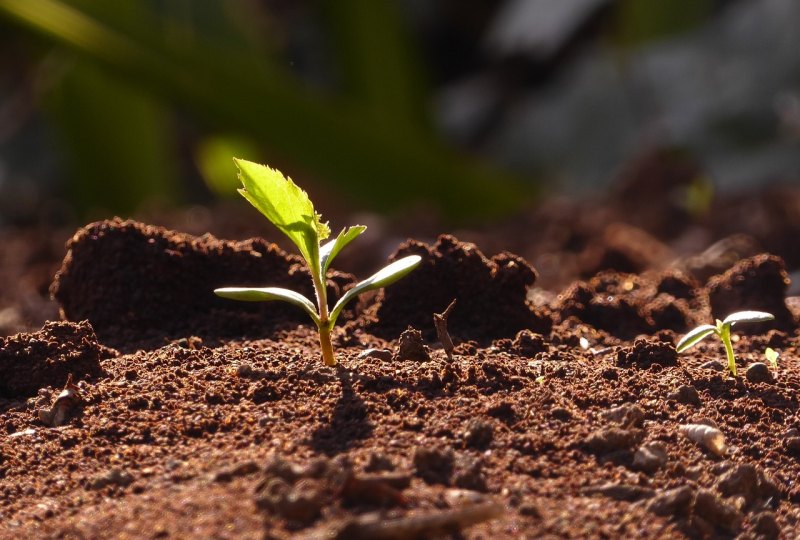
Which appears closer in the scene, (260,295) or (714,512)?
(714,512)

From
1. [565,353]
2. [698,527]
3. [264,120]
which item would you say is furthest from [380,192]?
[698,527]

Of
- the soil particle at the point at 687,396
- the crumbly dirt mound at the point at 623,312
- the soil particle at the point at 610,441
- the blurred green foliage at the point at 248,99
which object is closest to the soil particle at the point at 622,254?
the crumbly dirt mound at the point at 623,312

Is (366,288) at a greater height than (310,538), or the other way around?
(366,288)

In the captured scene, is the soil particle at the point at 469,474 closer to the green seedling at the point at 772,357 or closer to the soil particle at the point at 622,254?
the green seedling at the point at 772,357

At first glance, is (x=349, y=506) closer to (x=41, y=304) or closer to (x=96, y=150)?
(x=41, y=304)

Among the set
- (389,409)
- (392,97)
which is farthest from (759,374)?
(392,97)

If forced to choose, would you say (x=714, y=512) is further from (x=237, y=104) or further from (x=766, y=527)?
(x=237, y=104)
